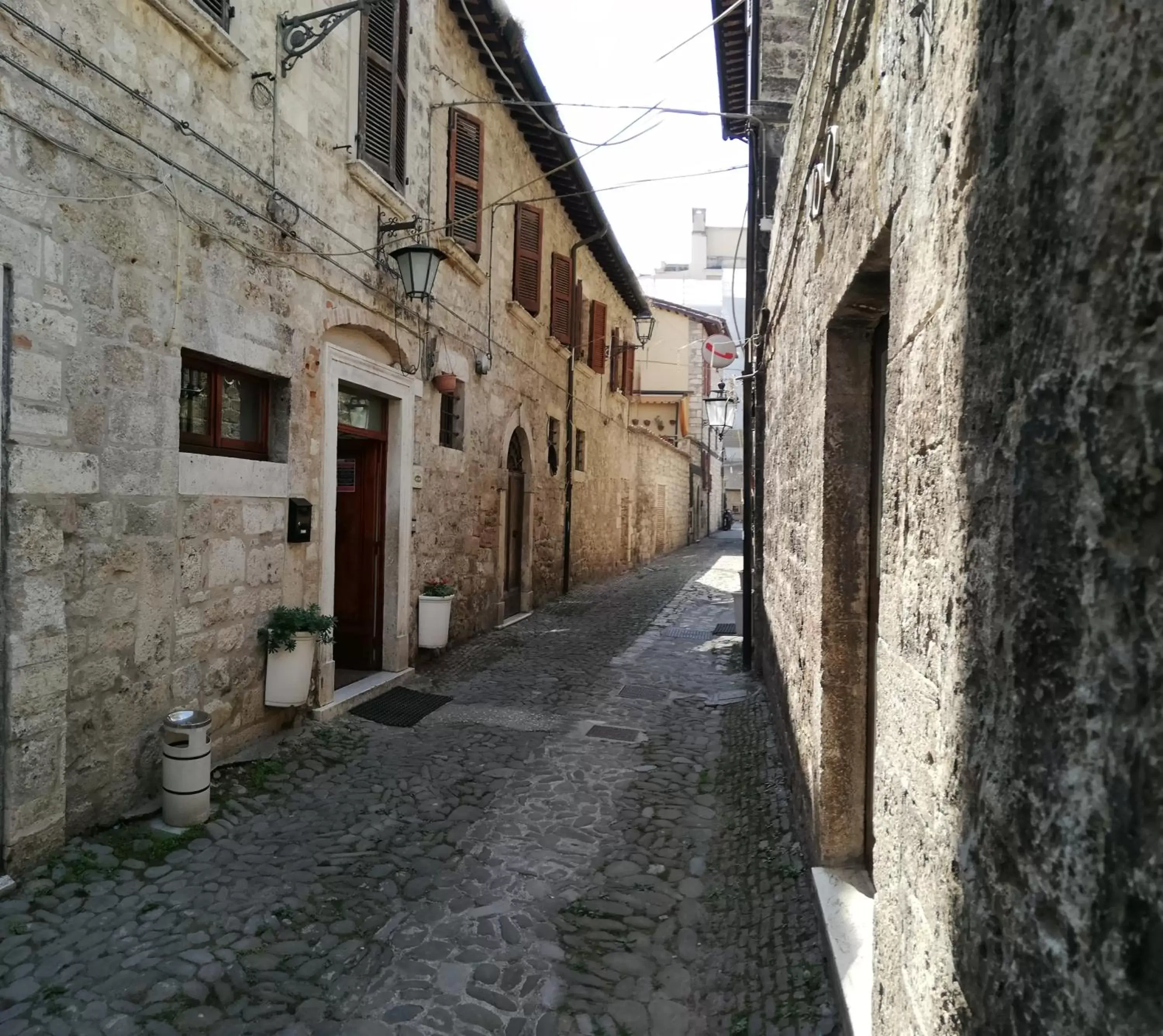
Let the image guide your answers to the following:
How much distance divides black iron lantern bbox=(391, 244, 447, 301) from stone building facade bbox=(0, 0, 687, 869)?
0.25 m

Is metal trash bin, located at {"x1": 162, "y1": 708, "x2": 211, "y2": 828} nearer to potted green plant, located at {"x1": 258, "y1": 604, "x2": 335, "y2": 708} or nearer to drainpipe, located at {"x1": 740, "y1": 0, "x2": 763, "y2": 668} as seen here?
potted green plant, located at {"x1": 258, "y1": 604, "x2": 335, "y2": 708}

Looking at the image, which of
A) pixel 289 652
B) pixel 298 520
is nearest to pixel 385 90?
pixel 298 520

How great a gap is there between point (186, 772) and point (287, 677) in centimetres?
120

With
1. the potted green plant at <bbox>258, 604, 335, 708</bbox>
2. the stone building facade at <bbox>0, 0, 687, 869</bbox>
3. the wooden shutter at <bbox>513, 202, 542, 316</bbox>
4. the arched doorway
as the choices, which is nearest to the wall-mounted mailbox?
the stone building facade at <bbox>0, 0, 687, 869</bbox>

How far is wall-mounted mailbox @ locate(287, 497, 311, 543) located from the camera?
525cm

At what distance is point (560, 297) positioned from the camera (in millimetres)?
11992

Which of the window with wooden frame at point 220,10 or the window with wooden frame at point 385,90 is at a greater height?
the window with wooden frame at point 385,90

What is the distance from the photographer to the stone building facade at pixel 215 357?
3.36m

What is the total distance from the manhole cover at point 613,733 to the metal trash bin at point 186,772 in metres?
2.43

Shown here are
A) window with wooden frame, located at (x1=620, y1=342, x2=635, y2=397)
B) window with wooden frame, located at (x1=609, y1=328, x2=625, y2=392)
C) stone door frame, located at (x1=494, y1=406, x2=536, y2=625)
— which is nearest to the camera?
stone door frame, located at (x1=494, y1=406, x2=536, y2=625)

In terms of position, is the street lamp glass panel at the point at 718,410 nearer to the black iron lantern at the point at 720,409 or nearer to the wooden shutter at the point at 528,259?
the black iron lantern at the point at 720,409

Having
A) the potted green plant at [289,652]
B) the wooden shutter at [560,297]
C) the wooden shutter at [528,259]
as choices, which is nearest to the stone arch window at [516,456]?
the wooden shutter at [528,259]

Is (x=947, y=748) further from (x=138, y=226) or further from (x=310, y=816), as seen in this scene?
(x=138, y=226)

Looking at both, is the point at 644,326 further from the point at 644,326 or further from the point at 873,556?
the point at 873,556
